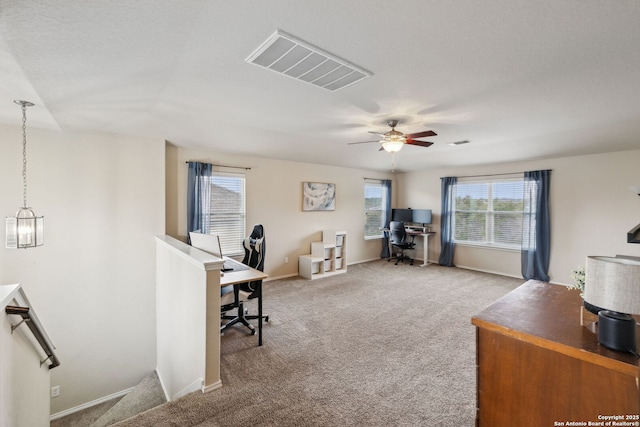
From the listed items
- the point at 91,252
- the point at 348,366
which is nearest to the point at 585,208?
the point at 348,366

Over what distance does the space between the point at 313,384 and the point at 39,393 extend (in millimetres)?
2319

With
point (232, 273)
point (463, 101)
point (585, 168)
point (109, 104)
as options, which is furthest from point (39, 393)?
point (585, 168)

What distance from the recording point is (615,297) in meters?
1.17

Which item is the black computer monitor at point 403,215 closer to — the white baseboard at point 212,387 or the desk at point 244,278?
the desk at point 244,278

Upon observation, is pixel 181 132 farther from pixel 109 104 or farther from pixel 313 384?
pixel 313 384

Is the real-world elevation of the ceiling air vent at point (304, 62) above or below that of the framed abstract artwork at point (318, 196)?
above

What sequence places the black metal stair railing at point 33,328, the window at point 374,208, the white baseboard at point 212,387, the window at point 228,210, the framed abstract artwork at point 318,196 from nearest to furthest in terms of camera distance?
the black metal stair railing at point 33,328 → the white baseboard at point 212,387 → the window at point 228,210 → the framed abstract artwork at point 318,196 → the window at point 374,208

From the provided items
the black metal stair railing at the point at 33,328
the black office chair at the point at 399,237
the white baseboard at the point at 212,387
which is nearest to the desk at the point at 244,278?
the white baseboard at the point at 212,387

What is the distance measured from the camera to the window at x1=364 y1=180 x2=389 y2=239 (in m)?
7.16

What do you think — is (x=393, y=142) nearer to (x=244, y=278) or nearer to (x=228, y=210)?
(x=244, y=278)

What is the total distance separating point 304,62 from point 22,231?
2899 mm

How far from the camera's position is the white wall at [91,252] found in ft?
10.3

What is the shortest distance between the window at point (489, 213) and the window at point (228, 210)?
15.9 ft

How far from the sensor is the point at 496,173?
591 centimetres
